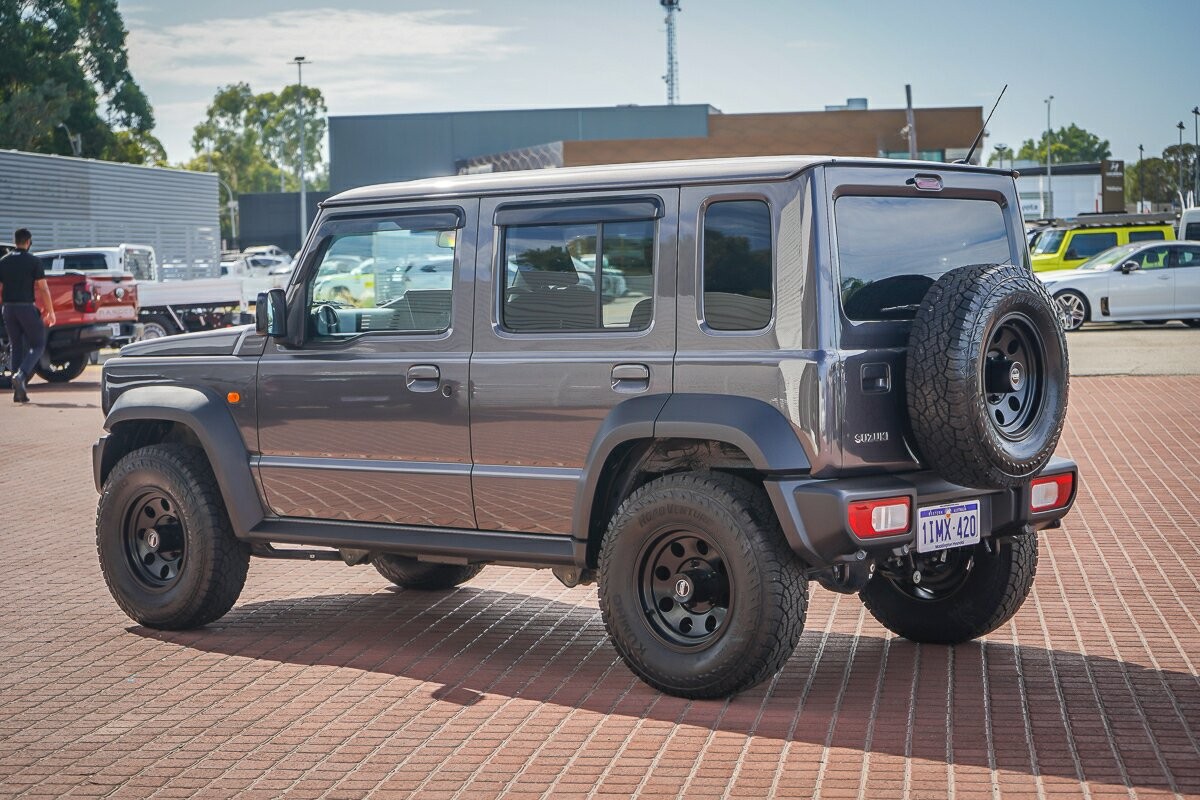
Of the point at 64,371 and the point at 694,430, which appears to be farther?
the point at 64,371

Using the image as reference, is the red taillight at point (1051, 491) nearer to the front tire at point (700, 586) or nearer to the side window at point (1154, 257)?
the front tire at point (700, 586)

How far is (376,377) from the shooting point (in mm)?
6805

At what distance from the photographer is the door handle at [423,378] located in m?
6.62

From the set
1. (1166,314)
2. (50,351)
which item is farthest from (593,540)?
(1166,314)

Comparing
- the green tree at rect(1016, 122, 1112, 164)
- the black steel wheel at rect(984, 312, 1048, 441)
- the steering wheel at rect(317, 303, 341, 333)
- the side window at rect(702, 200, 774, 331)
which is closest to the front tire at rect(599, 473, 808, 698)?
the side window at rect(702, 200, 774, 331)

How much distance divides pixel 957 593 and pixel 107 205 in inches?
1489

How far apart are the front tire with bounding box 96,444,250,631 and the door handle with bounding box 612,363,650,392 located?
230cm

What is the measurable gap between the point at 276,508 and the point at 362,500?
0.54m

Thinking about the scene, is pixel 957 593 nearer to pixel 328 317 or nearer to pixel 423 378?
pixel 423 378

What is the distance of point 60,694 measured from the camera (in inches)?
248

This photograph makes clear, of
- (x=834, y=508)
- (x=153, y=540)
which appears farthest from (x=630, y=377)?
(x=153, y=540)

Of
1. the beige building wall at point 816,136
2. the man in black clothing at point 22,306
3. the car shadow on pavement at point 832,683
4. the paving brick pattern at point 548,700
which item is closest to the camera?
the paving brick pattern at point 548,700

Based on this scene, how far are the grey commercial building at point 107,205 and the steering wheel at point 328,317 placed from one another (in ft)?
102

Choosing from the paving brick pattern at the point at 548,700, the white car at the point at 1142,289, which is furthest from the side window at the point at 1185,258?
the paving brick pattern at the point at 548,700
